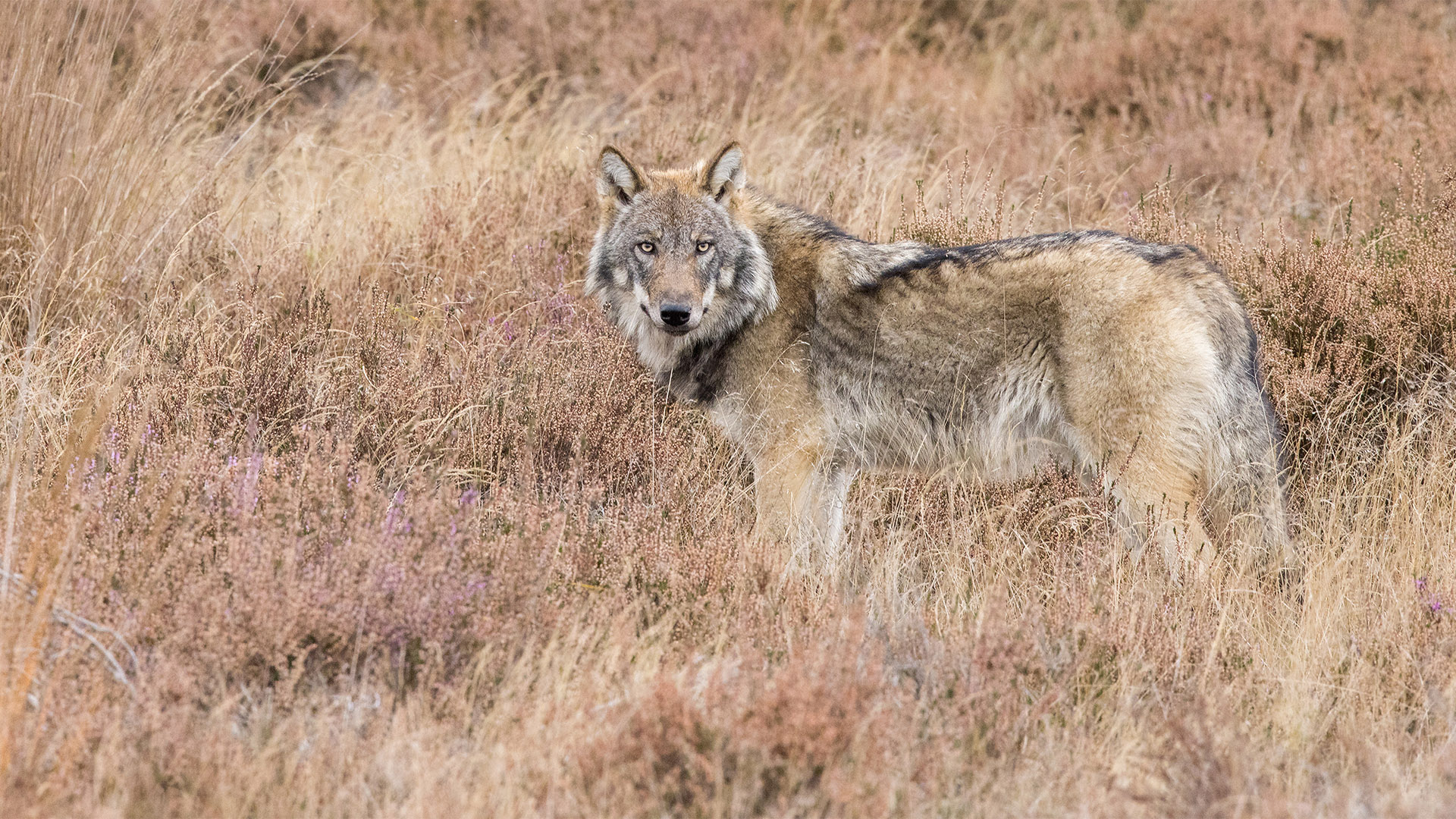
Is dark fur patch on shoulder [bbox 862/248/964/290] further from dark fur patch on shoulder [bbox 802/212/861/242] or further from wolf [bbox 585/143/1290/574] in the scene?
dark fur patch on shoulder [bbox 802/212/861/242]

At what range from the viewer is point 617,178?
15.8 feet

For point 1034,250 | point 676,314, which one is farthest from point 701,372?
point 1034,250

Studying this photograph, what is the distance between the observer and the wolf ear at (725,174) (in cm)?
473

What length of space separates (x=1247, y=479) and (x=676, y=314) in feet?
7.06

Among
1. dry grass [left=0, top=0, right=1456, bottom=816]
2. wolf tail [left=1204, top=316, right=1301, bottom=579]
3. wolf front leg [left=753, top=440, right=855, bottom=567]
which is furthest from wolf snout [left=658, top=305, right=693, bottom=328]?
wolf tail [left=1204, top=316, right=1301, bottom=579]

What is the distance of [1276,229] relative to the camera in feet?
21.6

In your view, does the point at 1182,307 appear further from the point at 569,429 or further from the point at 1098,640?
the point at 569,429

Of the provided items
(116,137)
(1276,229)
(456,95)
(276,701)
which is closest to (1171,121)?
(1276,229)

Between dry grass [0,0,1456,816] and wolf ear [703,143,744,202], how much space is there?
831 mm

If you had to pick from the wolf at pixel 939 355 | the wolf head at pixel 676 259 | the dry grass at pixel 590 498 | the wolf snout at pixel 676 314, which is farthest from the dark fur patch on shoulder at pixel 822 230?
the dry grass at pixel 590 498

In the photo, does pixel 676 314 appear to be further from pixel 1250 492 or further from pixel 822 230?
pixel 1250 492

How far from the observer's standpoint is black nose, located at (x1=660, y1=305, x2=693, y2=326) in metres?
4.40

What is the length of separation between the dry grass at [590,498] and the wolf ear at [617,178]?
71 centimetres

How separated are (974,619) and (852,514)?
1.28m
